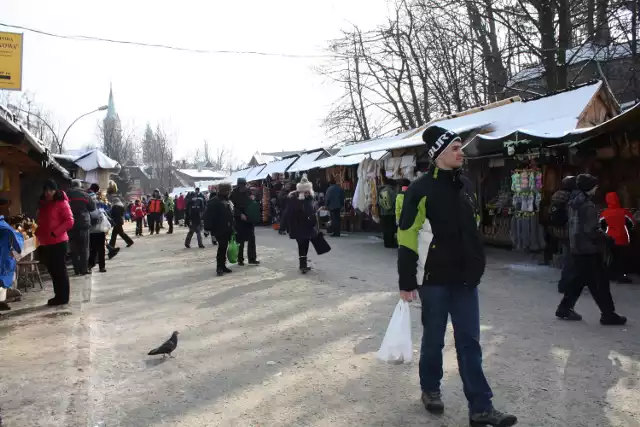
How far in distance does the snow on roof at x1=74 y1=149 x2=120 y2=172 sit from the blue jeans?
15.5 m

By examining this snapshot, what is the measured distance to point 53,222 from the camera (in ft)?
25.5

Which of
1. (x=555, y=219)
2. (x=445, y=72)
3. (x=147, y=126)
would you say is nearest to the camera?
(x=555, y=219)

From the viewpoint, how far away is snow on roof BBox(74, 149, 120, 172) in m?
16.9

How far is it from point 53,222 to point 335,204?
11.3 m

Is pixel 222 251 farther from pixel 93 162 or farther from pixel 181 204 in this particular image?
pixel 181 204

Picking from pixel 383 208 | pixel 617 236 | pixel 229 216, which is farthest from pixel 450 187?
pixel 383 208

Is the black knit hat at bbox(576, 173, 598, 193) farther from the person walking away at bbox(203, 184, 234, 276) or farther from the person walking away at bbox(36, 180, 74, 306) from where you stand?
the person walking away at bbox(36, 180, 74, 306)

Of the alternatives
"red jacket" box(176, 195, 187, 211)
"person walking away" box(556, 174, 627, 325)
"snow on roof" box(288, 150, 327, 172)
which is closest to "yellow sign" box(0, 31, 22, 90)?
"person walking away" box(556, 174, 627, 325)

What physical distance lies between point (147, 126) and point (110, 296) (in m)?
83.9

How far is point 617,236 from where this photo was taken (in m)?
7.81

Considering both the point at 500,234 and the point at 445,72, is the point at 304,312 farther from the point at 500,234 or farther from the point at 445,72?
the point at 445,72

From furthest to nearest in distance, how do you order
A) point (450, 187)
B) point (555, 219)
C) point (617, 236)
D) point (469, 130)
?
point (469, 130) → point (617, 236) → point (555, 219) → point (450, 187)

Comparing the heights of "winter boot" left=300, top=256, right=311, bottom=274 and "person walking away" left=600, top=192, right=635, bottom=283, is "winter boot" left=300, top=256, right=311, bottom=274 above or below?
below

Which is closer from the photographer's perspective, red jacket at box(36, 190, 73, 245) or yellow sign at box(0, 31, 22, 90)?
red jacket at box(36, 190, 73, 245)
